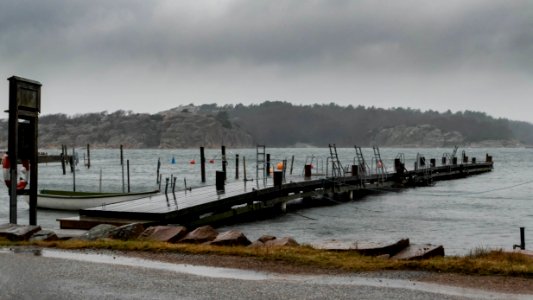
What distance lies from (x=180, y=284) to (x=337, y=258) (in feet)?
10.5

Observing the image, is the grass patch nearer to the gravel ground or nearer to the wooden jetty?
the gravel ground

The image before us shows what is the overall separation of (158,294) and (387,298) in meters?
3.21

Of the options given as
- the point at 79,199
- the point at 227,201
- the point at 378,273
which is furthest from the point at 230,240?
the point at 79,199

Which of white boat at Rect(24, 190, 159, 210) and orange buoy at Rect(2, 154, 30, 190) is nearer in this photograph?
orange buoy at Rect(2, 154, 30, 190)

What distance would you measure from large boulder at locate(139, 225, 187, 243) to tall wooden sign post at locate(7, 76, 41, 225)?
4.39 meters

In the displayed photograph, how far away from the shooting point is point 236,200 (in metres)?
27.8

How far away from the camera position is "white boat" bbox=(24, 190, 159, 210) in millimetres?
33906

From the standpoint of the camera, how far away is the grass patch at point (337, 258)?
988cm

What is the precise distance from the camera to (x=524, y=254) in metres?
11.3

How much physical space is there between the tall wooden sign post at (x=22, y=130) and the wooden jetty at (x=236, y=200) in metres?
4.04

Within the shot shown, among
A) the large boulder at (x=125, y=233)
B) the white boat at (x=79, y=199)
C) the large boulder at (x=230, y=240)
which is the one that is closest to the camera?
the large boulder at (x=230, y=240)

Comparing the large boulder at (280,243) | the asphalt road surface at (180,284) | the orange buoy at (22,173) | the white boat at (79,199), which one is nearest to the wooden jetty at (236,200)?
the orange buoy at (22,173)

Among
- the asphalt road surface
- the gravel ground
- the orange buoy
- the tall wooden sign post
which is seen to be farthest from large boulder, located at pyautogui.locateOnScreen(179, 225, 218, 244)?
the orange buoy

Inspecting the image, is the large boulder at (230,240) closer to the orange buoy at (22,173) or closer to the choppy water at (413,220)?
the orange buoy at (22,173)
